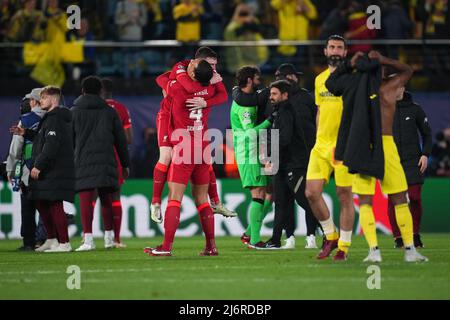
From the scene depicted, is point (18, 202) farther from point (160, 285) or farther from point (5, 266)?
point (160, 285)

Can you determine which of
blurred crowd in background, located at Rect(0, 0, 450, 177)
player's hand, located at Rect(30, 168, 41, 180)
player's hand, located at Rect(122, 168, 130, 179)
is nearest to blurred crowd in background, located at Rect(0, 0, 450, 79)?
blurred crowd in background, located at Rect(0, 0, 450, 177)

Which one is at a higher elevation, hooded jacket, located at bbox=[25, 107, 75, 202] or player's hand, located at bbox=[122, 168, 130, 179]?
hooded jacket, located at bbox=[25, 107, 75, 202]

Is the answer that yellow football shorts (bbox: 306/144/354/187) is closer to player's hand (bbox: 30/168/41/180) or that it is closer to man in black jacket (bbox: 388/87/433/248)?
man in black jacket (bbox: 388/87/433/248)

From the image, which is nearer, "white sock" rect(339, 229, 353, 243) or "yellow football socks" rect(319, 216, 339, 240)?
"white sock" rect(339, 229, 353, 243)

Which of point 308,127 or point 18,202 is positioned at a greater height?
point 308,127

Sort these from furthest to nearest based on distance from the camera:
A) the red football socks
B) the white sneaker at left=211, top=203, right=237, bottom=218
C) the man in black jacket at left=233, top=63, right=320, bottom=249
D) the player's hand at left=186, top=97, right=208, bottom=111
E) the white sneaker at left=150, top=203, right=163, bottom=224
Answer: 1. the man in black jacket at left=233, top=63, right=320, bottom=249
2. the white sneaker at left=211, top=203, right=237, bottom=218
3. the red football socks
4. the white sneaker at left=150, top=203, right=163, bottom=224
5. the player's hand at left=186, top=97, right=208, bottom=111

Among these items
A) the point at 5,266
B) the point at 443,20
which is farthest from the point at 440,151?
the point at 5,266

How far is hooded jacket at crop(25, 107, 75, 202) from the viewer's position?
14648 millimetres

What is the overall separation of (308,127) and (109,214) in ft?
9.46

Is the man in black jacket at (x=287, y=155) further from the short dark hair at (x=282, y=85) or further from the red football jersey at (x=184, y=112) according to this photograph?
the red football jersey at (x=184, y=112)

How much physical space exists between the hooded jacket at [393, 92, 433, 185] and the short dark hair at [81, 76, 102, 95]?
3.91m

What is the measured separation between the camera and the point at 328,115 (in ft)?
40.9

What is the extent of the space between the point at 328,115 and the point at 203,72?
1.44 m
